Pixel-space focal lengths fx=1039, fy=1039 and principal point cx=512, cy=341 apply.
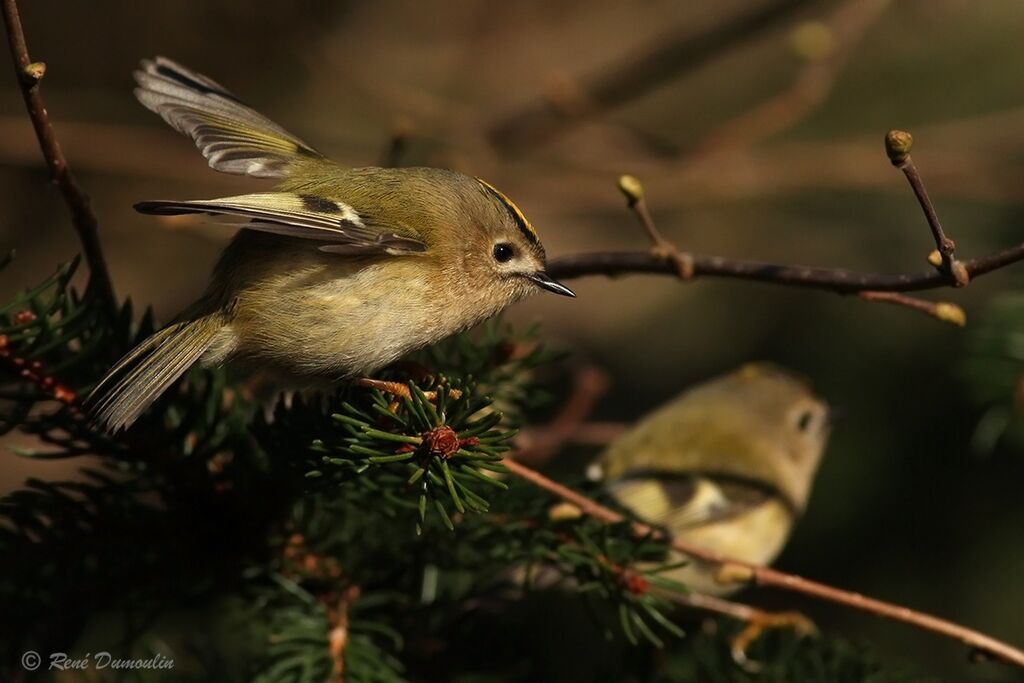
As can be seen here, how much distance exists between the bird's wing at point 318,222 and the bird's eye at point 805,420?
1200 mm

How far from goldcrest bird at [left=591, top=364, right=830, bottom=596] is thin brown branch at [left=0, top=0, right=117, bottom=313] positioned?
94 centimetres

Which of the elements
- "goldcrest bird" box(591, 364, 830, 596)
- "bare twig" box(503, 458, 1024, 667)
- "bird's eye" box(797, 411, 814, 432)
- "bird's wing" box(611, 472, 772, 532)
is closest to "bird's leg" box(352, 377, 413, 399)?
"bare twig" box(503, 458, 1024, 667)

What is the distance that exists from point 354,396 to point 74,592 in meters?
0.35

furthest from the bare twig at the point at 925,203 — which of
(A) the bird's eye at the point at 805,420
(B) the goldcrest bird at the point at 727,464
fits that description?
(A) the bird's eye at the point at 805,420

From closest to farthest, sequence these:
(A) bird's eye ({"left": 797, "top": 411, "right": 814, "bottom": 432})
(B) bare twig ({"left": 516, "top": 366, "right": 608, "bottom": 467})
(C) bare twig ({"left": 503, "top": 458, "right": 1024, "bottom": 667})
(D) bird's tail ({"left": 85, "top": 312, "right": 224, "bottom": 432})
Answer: (D) bird's tail ({"left": 85, "top": 312, "right": 224, "bottom": 432}), (C) bare twig ({"left": 503, "top": 458, "right": 1024, "bottom": 667}), (B) bare twig ({"left": 516, "top": 366, "right": 608, "bottom": 467}), (A) bird's eye ({"left": 797, "top": 411, "right": 814, "bottom": 432})

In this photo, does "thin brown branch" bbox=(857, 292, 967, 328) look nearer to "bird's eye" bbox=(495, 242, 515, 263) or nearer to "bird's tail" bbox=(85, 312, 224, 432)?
"bird's eye" bbox=(495, 242, 515, 263)

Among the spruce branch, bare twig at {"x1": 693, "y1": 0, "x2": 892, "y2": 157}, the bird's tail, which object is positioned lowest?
the spruce branch

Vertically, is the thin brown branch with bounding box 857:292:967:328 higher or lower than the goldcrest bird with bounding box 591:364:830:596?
higher

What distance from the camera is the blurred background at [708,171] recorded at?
194 centimetres

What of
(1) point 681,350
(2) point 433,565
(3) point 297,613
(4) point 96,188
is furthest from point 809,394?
(4) point 96,188

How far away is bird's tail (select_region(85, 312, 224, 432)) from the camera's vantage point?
925mm

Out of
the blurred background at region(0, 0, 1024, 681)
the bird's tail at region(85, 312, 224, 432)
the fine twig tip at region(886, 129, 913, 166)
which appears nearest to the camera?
the fine twig tip at region(886, 129, 913, 166)

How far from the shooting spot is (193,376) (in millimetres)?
1116

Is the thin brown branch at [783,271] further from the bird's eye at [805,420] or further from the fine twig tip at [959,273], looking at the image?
the bird's eye at [805,420]
